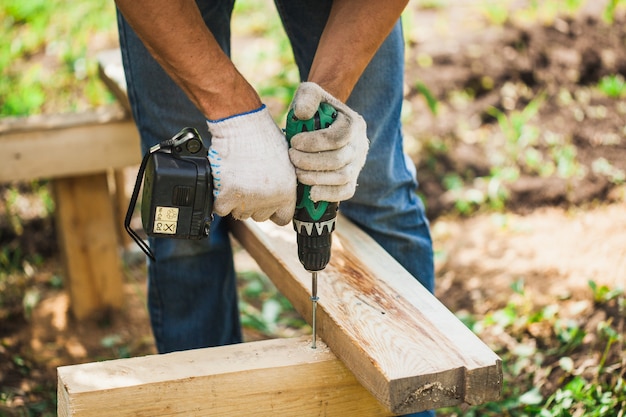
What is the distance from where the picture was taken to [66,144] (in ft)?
8.70

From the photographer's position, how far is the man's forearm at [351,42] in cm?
171

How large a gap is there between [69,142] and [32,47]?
8.16 feet

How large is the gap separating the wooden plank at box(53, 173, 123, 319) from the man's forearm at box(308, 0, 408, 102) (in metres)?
1.41

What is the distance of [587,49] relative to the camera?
13.8 feet

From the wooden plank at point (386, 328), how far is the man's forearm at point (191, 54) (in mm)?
466

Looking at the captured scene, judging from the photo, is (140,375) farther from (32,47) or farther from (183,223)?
(32,47)

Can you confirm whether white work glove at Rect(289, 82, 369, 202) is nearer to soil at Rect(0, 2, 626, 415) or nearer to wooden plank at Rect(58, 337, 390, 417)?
wooden plank at Rect(58, 337, 390, 417)

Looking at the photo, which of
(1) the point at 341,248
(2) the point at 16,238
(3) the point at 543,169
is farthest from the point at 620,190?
(2) the point at 16,238

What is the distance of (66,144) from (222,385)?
1456mm

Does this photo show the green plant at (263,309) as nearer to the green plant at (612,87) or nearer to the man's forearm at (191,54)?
the man's forearm at (191,54)

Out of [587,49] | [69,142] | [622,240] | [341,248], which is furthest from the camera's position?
[587,49]

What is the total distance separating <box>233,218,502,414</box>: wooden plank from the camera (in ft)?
4.69

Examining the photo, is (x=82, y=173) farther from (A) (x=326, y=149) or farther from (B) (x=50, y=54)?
(B) (x=50, y=54)

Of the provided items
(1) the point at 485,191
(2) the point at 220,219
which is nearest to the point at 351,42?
(2) the point at 220,219
